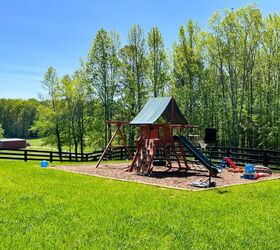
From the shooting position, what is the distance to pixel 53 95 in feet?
120

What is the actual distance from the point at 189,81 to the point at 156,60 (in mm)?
3648

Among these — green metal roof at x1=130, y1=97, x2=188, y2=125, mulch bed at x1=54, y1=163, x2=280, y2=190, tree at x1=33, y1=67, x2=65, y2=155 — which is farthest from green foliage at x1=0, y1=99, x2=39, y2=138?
mulch bed at x1=54, y1=163, x2=280, y2=190

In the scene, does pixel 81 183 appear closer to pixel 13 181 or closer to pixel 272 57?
pixel 13 181

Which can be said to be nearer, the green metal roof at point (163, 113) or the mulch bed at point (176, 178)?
the mulch bed at point (176, 178)

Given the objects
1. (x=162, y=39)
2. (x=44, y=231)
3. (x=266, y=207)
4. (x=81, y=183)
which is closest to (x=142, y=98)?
(x=162, y=39)

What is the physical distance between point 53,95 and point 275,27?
22.8 m

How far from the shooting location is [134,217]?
7.38 metres

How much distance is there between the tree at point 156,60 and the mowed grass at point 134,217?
67.7 feet

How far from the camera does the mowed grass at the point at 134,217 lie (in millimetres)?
5805

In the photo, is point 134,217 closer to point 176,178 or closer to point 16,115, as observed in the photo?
point 176,178

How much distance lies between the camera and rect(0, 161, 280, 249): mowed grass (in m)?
5.80

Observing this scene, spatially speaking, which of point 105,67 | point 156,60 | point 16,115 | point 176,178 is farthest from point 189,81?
point 16,115

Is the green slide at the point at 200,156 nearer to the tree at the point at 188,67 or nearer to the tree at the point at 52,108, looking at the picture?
the tree at the point at 188,67

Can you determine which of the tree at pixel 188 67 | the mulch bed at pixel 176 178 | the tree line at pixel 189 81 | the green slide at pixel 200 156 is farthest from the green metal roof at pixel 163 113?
the tree at pixel 188 67
